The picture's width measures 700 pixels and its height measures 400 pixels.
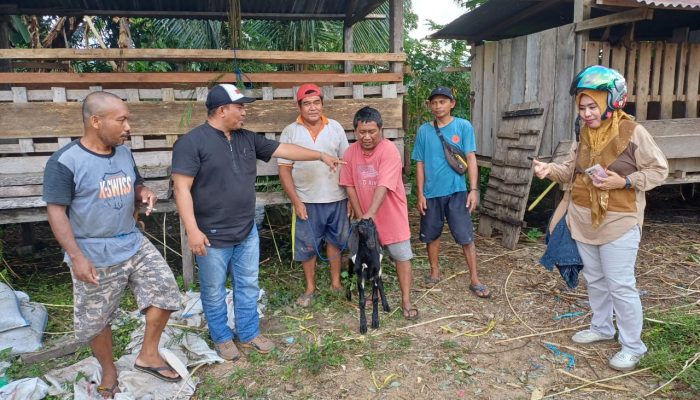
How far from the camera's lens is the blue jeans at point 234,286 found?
3.47 meters

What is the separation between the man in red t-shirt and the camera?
13.0ft

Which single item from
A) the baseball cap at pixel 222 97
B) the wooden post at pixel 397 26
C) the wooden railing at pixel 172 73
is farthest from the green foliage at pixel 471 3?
the baseball cap at pixel 222 97

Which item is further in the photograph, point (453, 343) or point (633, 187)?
point (453, 343)

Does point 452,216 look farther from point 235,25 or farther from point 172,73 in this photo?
point 235,25

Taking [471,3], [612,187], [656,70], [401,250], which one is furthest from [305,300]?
[471,3]

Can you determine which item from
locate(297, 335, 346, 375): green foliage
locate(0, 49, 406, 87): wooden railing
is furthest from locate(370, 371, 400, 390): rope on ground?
locate(0, 49, 406, 87): wooden railing

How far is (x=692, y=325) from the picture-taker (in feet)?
12.5

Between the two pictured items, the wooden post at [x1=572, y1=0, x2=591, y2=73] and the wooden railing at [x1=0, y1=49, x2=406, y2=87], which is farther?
the wooden post at [x1=572, y1=0, x2=591, y2=73]

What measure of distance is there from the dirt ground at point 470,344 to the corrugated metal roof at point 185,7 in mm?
4222

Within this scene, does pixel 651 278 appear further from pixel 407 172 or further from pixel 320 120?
pixel 320 120

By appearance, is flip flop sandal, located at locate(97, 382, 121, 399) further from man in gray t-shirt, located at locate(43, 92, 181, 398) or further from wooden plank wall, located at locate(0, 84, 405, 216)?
wooden plank wall, located at locate(0, 84, 405, 216)

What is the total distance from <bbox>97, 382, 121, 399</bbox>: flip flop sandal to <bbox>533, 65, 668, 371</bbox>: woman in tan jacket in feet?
10.3

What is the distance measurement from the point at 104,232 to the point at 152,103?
229 centimetres

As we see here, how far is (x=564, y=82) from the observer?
6375mm
